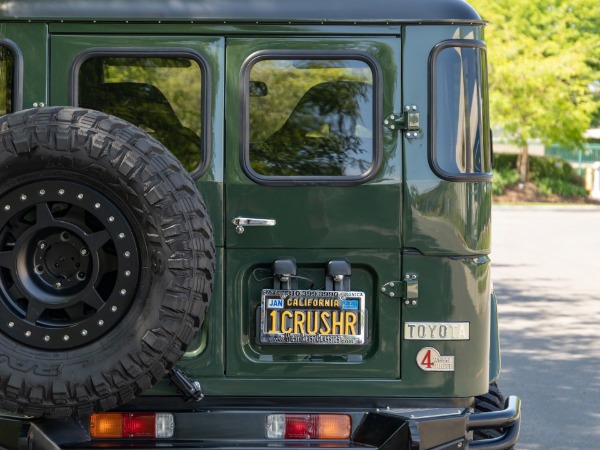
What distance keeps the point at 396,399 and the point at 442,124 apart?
4.00ft

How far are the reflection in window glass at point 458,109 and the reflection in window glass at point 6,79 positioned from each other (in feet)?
6.05

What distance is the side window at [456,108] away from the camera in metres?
4.98

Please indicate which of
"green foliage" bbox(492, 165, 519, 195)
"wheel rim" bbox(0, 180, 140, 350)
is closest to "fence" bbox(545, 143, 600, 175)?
"green foliage" bbox(492, 165, 519, 195)

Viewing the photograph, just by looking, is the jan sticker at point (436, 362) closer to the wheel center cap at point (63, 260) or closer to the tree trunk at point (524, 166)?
the wheel center cap at point (63, 260)

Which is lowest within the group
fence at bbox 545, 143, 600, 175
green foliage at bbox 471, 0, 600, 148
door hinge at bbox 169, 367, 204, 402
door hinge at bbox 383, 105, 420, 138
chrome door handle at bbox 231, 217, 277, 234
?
door hinge at bbox 169, 367, 204, 402

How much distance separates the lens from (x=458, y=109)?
5.00m

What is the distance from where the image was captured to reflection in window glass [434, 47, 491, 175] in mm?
4984

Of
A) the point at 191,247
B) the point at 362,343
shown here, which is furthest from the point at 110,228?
the point at 362,343

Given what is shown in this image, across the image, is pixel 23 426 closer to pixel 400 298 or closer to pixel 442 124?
pixel 400 298

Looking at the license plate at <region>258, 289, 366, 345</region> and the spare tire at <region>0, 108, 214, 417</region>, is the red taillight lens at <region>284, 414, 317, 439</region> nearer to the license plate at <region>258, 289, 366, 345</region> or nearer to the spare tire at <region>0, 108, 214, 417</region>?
the license plate at <region>258, 289, 366, 345</region>

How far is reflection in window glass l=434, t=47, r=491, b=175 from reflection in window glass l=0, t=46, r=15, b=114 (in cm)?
184

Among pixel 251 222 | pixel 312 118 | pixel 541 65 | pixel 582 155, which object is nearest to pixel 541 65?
pixel 541 65

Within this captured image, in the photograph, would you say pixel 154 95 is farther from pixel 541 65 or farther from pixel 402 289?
pixel 541 65

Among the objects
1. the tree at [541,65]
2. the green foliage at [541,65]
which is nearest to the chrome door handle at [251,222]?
the green foliage at [541,65]
